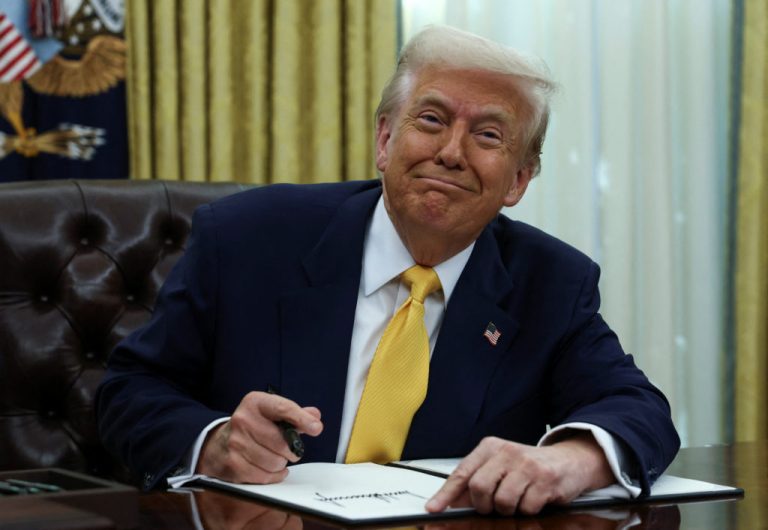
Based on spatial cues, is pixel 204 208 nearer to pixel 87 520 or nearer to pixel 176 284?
pixel 176 284

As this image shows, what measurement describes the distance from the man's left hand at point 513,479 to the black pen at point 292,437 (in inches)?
A: 8.1

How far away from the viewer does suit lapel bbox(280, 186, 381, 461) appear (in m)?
2.04

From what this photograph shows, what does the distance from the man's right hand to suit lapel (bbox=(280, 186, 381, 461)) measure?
0.38 meters

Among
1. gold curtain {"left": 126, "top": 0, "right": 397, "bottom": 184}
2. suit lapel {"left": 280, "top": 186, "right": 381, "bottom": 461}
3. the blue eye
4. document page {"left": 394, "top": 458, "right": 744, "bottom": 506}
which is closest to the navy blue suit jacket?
suit lapel {"left": 280, "top": 186, "right": 381, "bottom": 461}

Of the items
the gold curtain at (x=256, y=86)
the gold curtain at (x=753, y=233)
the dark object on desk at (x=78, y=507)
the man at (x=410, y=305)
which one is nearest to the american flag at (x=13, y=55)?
the gold curtain at (x=256, y=86)

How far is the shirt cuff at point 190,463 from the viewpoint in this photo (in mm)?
1735

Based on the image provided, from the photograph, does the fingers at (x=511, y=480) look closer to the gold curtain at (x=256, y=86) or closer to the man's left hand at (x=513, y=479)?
the man's left hand at (x=513, y=479)

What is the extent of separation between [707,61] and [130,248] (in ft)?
8.11

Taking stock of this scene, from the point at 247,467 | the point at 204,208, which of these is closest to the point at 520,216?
the point at 204,208

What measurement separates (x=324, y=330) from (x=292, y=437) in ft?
1.76

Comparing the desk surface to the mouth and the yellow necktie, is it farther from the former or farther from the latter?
the mouth

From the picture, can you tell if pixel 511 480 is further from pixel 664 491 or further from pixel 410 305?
pixel 410 305

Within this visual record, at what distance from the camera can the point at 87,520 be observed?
1.14 m

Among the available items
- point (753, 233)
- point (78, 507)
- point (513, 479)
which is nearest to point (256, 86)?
point (753, 233)
